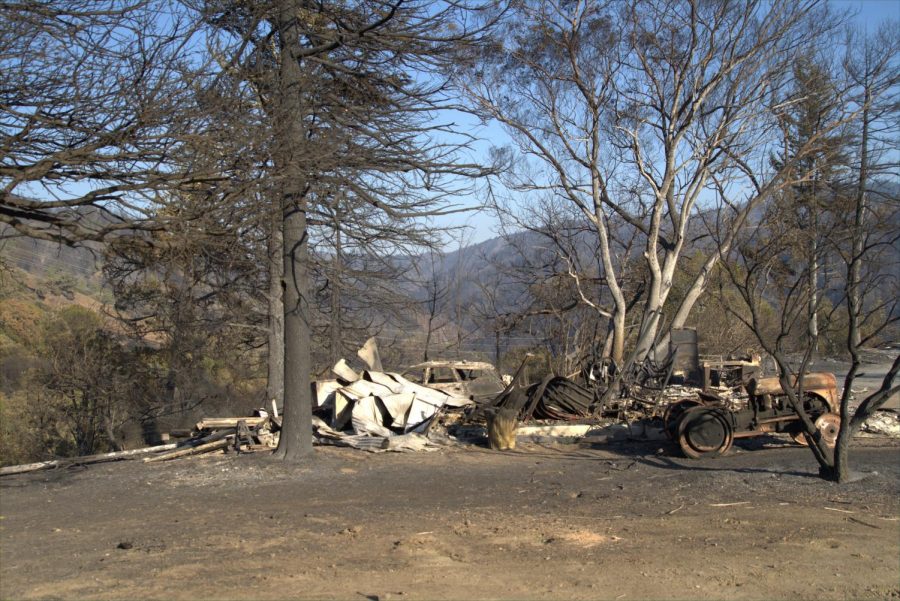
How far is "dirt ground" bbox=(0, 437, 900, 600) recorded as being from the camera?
6.00 meters

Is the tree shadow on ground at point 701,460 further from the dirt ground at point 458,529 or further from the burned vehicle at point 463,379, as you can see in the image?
the burned vehicle at point 463,379

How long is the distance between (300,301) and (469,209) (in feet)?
10.3

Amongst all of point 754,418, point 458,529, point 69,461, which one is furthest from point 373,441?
point 754,418

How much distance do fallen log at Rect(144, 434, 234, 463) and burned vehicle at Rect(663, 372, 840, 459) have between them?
7466 mm

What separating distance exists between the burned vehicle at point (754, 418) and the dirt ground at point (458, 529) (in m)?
0.40

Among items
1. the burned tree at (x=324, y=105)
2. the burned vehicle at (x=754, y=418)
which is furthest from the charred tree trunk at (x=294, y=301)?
the burned vehicle at (x=754, y=418)

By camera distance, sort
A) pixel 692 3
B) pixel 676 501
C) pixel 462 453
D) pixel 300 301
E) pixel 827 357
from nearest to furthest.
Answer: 1. pixel 676 501
2. pixel 300 301
3. pixel 462 453
4. pixel 692 3
5. pixel 827 357

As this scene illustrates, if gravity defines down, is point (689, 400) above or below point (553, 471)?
above

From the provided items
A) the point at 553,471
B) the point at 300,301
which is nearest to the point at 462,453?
the point at 553,471

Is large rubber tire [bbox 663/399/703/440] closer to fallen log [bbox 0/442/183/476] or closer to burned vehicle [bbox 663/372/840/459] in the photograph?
burned vehicle [bbox 663/372/840/459]

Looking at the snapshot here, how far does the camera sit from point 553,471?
1143cm

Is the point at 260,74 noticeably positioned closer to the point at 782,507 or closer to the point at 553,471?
the point at 553,471

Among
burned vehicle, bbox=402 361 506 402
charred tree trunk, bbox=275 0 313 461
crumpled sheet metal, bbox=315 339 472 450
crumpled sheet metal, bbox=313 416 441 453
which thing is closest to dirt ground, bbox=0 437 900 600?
charred tree trunk, bbox=275 0 313 461

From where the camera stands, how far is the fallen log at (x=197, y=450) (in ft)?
42.0
